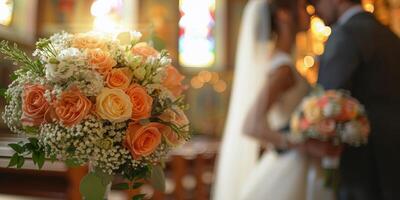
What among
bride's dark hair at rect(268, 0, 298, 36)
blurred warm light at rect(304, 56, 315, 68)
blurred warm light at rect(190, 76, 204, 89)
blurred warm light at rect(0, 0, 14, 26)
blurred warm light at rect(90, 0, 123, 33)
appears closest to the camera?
blurred warm light at rect(0, 0, 14, 26)

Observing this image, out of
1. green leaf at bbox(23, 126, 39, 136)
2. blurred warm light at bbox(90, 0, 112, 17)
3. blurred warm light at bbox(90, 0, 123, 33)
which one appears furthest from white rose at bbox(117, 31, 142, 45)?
blurred warm light at bbox(90, 0, 112, 17)

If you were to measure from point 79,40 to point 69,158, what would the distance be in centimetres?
32

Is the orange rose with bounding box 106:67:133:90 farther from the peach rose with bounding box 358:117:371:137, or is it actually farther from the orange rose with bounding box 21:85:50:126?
the peach rose with bounding box 358:117:371:137

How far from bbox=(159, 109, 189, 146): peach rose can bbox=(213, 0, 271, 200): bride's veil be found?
242 cm

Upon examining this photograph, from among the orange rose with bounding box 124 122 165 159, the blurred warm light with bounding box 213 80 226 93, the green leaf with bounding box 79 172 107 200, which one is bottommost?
the green leaf with bounding box 79 172 107 200

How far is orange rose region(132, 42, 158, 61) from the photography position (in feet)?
4.36

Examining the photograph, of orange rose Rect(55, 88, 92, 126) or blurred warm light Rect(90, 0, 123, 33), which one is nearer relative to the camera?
orange rose Rect(55, 88, 92, 126)

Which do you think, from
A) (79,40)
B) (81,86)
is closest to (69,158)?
(81,86)

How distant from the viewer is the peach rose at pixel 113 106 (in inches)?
47.3

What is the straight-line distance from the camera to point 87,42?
1305mm

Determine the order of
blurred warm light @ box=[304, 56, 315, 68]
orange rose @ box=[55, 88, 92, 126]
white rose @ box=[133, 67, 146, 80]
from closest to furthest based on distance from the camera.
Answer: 1. orange rose @ box=[55, 88, 92, 126]
2. white rose @ box=[133, 67, 146, 80]
3. blurred warm light @ box=[304, 56, 315, 68]

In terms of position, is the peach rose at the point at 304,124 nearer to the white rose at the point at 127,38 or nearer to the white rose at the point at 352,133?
the white rose at the point at 352,133

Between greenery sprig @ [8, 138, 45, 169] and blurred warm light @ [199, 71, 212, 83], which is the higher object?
blurred warm light @ [199, 71, 212, 83]

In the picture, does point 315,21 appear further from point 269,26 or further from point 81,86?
point 81,86
